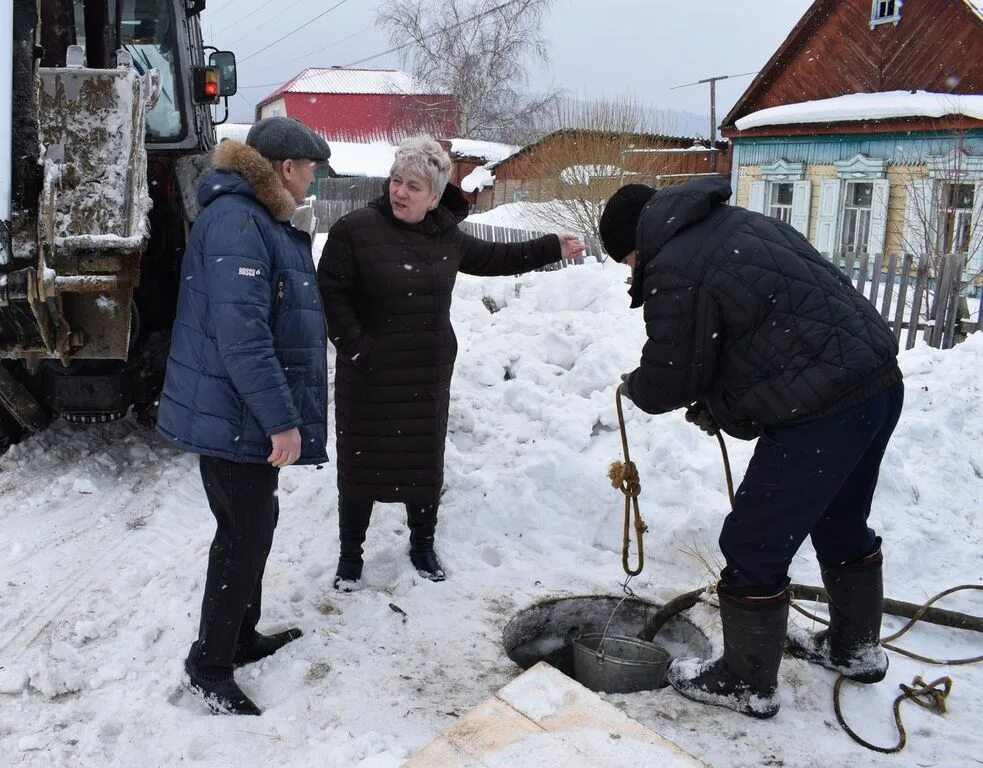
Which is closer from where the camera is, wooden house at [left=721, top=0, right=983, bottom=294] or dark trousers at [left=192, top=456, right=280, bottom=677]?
dark trousers at [left=192, top=456, right=280, bottom=677]

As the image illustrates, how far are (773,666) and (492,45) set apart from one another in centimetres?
3038

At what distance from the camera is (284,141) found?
2.74 metres

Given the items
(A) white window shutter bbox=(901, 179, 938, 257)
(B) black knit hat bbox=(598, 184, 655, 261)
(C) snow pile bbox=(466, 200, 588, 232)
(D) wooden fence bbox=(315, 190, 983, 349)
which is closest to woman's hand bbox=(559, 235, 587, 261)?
(B) black knit hat bbox=(598, 184, 655, 261)

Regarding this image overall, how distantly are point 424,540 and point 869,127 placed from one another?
1321 cm

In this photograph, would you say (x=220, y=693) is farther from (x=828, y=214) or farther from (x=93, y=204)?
(x=828, y=214)

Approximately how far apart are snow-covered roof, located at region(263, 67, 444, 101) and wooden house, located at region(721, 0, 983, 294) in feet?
89.4

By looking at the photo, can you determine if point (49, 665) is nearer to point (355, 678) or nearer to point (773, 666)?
point (355, 678)

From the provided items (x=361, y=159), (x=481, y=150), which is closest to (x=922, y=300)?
(x=481, y=150)

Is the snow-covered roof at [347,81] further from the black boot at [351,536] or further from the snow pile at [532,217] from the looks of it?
the black boot at [351,536]

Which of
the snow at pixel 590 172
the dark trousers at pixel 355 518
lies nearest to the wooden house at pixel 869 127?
the snow at pixel 590 172

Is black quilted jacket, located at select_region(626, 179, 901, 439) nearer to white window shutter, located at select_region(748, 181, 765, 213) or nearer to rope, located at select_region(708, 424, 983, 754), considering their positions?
rope, located at select_region(708, 424, 983, 754)

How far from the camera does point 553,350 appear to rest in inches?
248

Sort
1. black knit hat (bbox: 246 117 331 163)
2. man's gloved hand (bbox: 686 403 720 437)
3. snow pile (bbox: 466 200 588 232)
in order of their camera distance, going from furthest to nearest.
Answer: snow pile (bbox: 466 200 588 232) → man's gloved hand (bbox: 686 403 720 437) → black knit hat (bbox: 246 117 331 163)

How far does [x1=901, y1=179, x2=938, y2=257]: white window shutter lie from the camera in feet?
38.3
